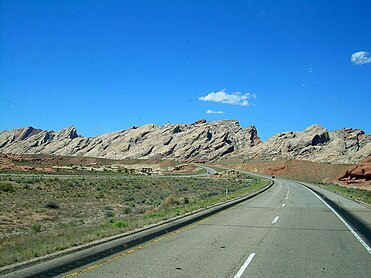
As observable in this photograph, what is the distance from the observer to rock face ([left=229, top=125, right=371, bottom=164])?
135 meters

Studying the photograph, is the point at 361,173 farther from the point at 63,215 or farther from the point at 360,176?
the point at 63,215

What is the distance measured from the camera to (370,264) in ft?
27.0

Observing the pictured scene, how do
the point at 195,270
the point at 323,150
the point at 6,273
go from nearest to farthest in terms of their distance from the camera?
the point at 6,273 < the point at 195,270 < the point at 323,150

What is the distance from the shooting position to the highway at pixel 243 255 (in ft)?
24.1

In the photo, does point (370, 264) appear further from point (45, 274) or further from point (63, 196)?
point (63, 196)

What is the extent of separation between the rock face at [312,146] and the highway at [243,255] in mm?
121009

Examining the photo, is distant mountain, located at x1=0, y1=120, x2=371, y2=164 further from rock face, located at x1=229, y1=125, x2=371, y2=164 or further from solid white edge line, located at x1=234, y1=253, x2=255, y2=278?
solid white edge line, located at x1=234, y1=253, x2=255, y2=278

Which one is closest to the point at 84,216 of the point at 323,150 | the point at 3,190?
the point at 3,190

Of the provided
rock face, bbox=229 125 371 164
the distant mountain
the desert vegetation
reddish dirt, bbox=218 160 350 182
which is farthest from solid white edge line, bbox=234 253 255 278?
rock face, bbox=229 125 371 164

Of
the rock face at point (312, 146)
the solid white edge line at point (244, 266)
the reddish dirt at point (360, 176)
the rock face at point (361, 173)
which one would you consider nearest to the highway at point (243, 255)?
the solid white edge line at point (244, 266)

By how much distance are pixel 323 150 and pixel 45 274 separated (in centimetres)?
14263

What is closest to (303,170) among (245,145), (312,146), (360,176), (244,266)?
(360,176)

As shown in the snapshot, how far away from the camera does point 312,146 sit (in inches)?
5699

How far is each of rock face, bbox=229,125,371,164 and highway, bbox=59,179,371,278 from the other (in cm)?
12101
